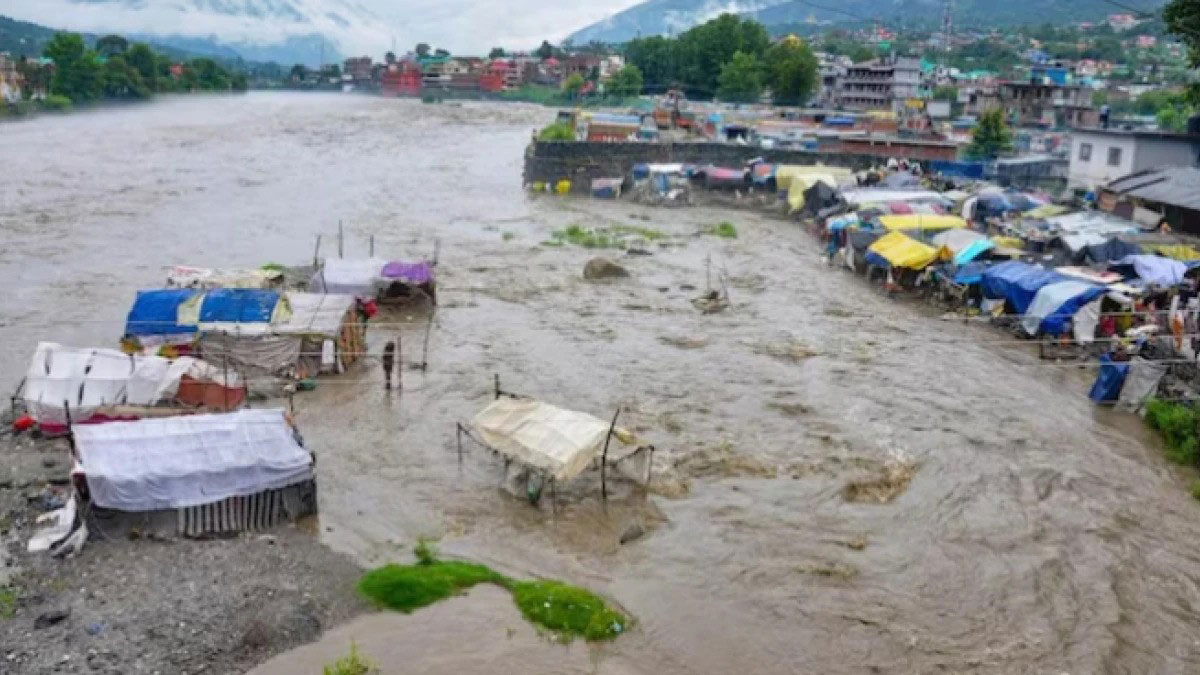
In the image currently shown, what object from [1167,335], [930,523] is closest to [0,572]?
[930,523]

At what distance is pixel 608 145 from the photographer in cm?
5025

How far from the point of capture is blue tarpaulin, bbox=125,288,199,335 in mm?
18234

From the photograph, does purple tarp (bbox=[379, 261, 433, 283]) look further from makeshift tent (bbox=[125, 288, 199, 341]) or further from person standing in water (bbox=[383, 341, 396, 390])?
makeshift tent (bbox=[125, 288, 199, 341])

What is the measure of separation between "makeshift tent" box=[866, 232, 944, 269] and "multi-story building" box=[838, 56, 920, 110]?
6385 cm

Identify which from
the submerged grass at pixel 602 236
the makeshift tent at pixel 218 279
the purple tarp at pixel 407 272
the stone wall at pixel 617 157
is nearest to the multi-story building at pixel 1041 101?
the stone wall at pixel 617 157

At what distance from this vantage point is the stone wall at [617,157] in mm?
49219

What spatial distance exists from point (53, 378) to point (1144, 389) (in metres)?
17.5

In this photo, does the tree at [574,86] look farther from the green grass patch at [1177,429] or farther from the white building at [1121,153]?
the green grass patch at [1177,429]

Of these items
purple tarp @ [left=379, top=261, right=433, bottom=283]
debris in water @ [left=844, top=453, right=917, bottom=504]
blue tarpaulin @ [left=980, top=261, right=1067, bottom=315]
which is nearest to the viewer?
debris in water @ [left=844, top=453, right=917, bottom=504]

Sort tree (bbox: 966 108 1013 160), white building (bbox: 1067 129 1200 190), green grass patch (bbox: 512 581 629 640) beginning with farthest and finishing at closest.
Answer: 1. tree (bbox: 966 108 1013 160)
2. white building (bbox: 1067 129 1200 190)
3. green grass patch (bbox: 512 581 629 640)

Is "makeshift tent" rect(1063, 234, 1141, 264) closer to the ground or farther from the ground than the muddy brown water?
farther from the ground

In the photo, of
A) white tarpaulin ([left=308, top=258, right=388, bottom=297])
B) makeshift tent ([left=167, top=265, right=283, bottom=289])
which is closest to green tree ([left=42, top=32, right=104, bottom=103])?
makeshift tent ([left=167, top=265, right=283, bottom=289])

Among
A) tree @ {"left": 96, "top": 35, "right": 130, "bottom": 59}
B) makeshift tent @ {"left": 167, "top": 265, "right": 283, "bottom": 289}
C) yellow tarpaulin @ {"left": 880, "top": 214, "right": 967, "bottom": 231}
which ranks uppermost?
tree @ {"left": 96, "top": 35, "right": 130, "bottom": 59}

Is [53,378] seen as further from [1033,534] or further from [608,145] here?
[608,145]
